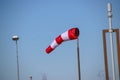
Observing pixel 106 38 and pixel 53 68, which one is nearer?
pixel 106 38

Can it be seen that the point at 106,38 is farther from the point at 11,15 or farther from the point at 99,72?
the point at 11,15

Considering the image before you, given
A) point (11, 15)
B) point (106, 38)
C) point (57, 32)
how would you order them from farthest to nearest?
point (11, 15), point (57, 32), point (106, 38)

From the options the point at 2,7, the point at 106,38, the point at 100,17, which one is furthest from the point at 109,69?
the point at 2,7

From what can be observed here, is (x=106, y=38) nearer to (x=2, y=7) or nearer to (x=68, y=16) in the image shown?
(x=68, y=16)

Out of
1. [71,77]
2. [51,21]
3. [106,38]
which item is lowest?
[71,77]

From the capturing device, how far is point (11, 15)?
10.5 feet

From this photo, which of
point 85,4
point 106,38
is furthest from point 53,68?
point 85,4

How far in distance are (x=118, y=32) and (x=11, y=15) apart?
1867mm

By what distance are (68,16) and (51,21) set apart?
1.00 ft

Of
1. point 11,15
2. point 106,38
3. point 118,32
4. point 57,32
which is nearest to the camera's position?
point 118,32

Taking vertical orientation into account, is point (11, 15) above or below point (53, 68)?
above

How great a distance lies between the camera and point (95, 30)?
9.40 ft

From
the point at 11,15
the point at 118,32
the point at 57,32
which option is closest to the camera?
the point at 118,32

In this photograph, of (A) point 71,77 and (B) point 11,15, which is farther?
(B) point 11,15
